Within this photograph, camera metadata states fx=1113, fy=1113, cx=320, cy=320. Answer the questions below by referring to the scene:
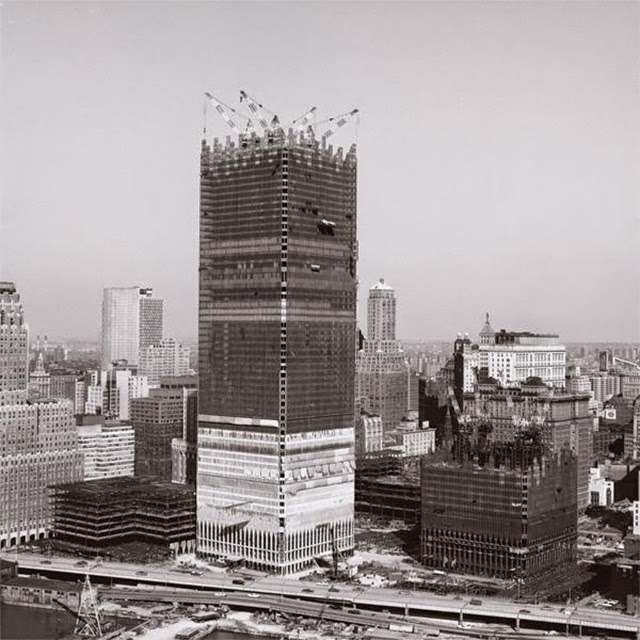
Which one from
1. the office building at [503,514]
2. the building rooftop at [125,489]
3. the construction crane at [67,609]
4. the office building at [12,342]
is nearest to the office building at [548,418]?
the office building at [503,514]

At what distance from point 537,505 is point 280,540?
3210 cm

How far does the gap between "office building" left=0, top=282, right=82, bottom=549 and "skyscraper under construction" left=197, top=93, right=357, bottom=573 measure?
31306 millimetres

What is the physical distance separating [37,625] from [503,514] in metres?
55.7

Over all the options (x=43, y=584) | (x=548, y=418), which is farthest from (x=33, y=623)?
(x=548, y=418)

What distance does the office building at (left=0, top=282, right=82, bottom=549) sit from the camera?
16400 centimetres

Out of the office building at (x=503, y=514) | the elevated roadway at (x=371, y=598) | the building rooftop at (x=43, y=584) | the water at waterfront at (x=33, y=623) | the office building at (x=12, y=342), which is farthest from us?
the office building at (x=12, y=342)

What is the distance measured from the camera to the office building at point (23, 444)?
164000 millimetres

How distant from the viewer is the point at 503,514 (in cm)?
13500

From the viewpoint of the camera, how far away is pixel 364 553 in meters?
154

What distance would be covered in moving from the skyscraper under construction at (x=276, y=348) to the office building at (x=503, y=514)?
14210 mm

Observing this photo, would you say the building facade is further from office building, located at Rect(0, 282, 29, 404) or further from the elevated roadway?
the elevated roadway

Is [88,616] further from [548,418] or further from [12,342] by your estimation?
[548,418]

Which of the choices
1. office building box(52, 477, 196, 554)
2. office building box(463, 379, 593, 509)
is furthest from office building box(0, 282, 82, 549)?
office building box(463, 379, 593, 509)

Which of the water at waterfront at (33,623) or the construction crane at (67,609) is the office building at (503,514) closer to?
the construction crane at (67,609)
